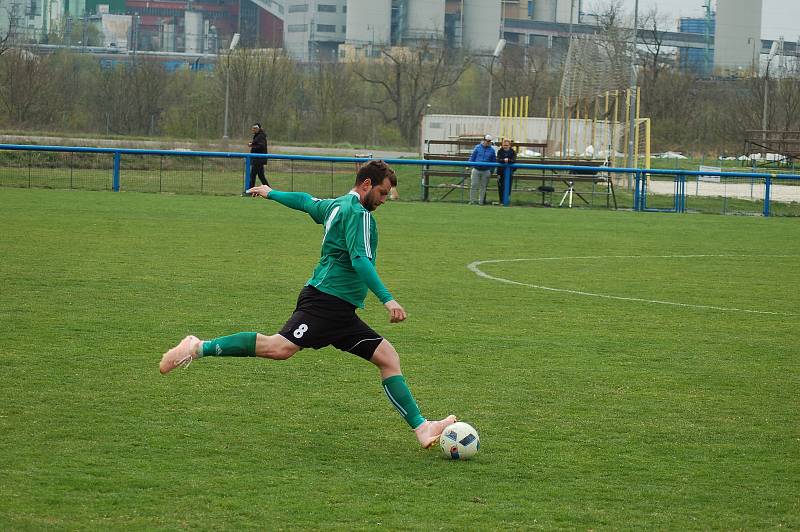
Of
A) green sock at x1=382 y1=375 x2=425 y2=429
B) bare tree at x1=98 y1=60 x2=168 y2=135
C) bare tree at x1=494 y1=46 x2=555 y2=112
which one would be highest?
bare tree at x1=494 y1=46 x2=555 y2=112

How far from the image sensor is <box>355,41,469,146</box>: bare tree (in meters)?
69.9

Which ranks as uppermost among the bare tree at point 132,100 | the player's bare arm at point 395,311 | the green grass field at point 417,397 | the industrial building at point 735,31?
the industrial building at point 735,31

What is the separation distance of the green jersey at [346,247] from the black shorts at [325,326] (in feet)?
0.18

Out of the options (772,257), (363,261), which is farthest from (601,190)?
(363,261)

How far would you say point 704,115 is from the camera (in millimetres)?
64125

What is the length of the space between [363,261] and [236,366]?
277 cm

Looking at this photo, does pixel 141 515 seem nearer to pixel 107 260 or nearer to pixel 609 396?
pixel 609 396

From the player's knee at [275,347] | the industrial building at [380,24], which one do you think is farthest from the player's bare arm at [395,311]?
the industrial building at [380,24]

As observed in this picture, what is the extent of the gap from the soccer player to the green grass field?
39 centimetres

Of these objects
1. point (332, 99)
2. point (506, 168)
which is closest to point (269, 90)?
point (332, 99)

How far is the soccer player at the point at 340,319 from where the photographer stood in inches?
244

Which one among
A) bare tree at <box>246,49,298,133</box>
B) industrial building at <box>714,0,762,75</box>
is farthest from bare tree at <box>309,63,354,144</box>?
industrial building at <box>714,0,762,75</box>

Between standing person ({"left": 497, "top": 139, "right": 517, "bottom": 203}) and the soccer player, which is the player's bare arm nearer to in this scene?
the soccer player

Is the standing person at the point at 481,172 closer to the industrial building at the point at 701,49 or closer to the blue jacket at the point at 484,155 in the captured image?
the blue jacket at the point at 484,155
